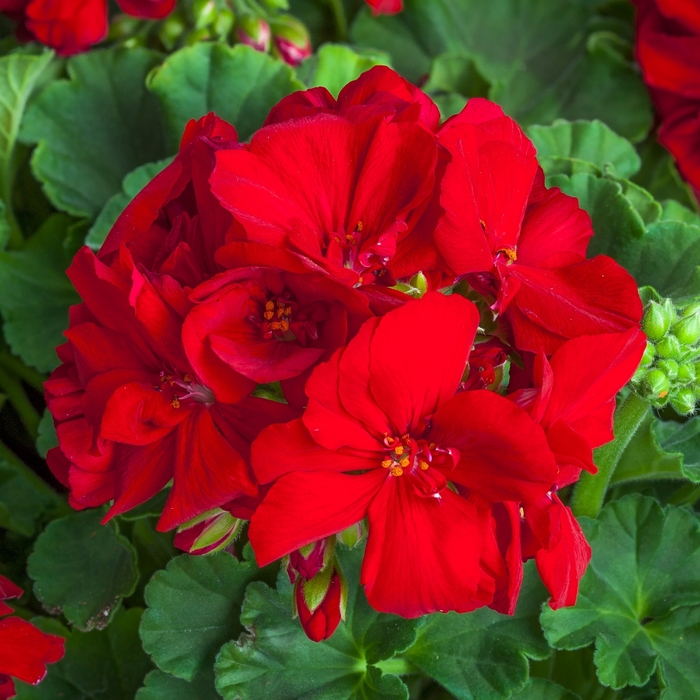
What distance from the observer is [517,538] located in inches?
22.5

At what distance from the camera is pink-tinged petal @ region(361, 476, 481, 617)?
54cm

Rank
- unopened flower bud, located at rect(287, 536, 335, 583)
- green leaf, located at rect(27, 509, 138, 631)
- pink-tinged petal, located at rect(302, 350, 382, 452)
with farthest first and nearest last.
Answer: green leaf, located at rect(27, 509, 138, 631), unopened flower bud, located at rect(287, 536, 335, 583), pink-tinged petal, located at rect(302, 350, 382, 452)

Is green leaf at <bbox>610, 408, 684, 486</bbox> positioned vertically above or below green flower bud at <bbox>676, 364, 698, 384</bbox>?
below

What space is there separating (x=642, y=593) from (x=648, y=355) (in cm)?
35

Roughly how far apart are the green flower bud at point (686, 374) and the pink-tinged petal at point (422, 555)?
206 millimetres

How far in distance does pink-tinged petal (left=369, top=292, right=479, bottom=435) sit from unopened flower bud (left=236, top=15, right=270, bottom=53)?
0.71 meters

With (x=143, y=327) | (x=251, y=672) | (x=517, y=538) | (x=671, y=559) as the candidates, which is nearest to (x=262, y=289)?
(x=143, y=327)

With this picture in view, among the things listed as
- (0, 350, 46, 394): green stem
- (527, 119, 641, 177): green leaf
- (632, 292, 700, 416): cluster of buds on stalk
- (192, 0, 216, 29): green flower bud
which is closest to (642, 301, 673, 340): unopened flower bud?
(632, 292, 700, 416): cluster of buds on stalk

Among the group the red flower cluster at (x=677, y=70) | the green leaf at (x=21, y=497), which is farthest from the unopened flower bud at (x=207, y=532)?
the red flower cluster at (x=677, y=70)

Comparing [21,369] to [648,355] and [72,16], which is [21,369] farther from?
[648,355]

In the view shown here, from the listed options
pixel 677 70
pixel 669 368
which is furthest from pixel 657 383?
pixel 677 70

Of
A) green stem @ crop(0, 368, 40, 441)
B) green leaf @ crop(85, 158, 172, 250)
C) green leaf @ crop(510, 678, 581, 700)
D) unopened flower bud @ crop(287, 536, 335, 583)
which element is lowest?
green stem @ crop(0, 368, 40, 441)

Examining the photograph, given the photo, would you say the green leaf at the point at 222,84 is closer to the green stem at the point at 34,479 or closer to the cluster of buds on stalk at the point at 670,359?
the green stem at the point at 34,479

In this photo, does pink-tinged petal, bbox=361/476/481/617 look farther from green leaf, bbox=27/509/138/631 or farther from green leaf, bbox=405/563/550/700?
green leaf, bbox=27/509/138/631
